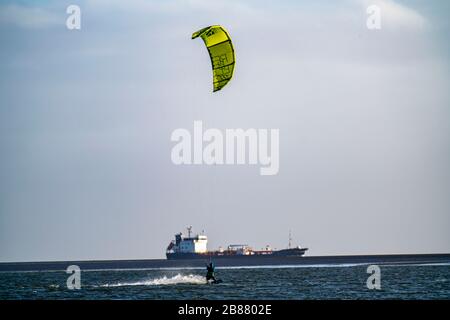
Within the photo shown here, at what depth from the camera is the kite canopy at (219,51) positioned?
139ft

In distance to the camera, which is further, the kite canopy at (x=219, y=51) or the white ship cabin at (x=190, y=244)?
the white ship cabin at (x=190, y=244)

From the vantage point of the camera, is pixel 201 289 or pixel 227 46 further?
pixel 201 289

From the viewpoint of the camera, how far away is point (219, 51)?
4325 cm

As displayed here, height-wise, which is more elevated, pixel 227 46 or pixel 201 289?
pixel 227 46

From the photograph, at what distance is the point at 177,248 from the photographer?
609 ft

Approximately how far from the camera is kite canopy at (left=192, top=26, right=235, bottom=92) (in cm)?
4231

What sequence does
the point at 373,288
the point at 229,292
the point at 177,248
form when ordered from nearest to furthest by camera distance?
1. the point at 229,292
2. the point at 373,288
3. the point at 177,248

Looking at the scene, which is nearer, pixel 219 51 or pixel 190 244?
pixel 219 51

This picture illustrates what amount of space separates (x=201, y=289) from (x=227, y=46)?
20941 mm

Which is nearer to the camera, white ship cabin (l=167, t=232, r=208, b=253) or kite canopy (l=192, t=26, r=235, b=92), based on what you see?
kite canopy (l=192, t=26, r=235, b=92)
